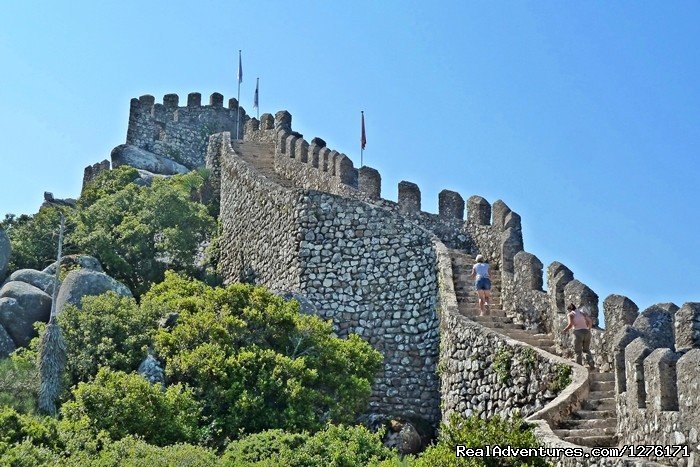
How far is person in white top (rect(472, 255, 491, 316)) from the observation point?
22.9m

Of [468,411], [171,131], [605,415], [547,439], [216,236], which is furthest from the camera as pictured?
[171,131]

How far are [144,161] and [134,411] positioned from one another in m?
23.6

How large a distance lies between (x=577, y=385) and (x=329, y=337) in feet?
23.5

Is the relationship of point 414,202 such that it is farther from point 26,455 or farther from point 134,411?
point 26,455

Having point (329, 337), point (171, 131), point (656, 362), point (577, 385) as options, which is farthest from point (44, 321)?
point (171, 131)

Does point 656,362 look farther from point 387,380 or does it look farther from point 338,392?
point 387,380

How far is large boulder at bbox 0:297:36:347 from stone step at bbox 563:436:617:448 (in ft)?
45.3

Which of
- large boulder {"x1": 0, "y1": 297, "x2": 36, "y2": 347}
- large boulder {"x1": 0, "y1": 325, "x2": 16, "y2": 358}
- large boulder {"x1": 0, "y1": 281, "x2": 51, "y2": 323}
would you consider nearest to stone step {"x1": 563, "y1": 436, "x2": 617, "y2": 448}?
large boulder {"x1": 0, "y1": 325, "x2": 16, "y2": 358}

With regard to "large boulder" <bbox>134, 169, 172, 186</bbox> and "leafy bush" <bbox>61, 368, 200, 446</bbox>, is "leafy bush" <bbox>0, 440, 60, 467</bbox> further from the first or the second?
"large boulder" <bbox>134, 169, 172, 186</bbox>

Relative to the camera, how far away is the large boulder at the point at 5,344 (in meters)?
25.2

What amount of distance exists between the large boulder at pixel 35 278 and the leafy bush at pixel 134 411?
8121 millimetres

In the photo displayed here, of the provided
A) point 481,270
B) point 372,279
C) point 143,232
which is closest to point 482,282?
point 481,270

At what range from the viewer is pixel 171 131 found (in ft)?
148

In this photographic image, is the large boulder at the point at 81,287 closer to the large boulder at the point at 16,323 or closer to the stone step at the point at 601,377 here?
the large boulder at the point at 16,323
